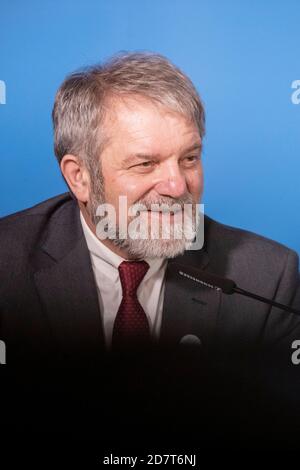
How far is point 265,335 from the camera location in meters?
1.35

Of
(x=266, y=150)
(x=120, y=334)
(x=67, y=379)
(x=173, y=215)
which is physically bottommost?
(x=67, y=379)

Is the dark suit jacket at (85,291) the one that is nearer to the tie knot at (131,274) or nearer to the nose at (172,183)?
the tie knot at (131,274)

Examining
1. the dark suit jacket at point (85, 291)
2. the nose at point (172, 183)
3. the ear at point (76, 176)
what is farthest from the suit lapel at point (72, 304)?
the nose at point (172, 183)

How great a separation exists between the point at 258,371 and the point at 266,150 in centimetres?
49

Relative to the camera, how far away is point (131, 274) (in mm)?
1300

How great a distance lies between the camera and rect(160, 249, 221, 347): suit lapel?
130 centimetres

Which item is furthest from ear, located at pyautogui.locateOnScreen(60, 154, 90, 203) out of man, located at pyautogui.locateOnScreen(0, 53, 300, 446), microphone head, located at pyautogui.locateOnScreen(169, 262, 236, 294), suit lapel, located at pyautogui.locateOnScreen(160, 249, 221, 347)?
microphone head, located at pyautogui.locateOnScreen(169, 262, 236, 294)

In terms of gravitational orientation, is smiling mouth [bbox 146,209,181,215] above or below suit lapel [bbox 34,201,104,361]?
above

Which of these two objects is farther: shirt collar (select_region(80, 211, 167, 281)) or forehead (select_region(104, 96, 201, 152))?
shirt collar (select_region(80, 211, 167, 281))

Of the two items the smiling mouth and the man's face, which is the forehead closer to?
the man's face

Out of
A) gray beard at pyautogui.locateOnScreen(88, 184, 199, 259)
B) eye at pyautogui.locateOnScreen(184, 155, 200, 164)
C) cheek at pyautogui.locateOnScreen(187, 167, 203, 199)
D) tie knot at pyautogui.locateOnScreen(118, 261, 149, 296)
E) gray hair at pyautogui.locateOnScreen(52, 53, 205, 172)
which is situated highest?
gray hair at pyautogui.locateOnScreen(52, 53, 205, 172)

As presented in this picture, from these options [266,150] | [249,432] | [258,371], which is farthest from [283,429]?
[266,150]

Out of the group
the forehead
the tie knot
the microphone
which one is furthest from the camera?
the tie knot

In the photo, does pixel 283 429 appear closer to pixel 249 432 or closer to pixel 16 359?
pixel 249 432
